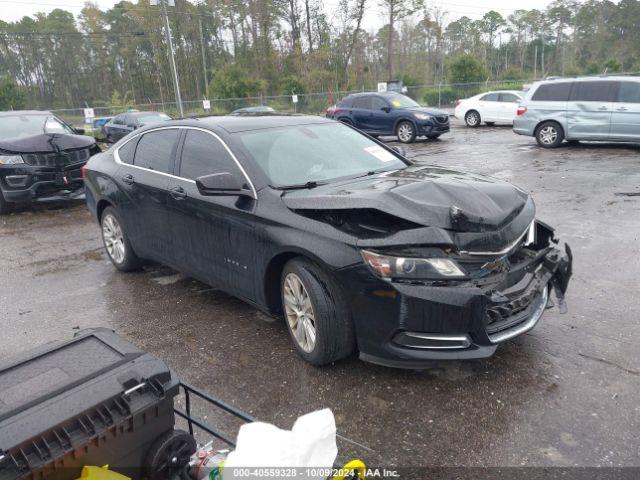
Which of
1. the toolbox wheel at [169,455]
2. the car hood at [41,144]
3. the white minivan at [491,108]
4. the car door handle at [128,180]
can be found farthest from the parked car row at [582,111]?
the toolbox wheel at [169,455]

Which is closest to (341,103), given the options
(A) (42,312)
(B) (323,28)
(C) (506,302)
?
(A) (42,312)

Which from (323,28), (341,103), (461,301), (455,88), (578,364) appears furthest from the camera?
(323,28)

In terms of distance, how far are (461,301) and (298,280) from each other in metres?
1.04

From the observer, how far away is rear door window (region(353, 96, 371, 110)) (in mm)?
17516

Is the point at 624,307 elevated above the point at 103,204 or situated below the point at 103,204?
below

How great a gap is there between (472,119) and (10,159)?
17.0 m

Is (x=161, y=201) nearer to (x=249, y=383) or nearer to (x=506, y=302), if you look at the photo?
(x=249, y=383)

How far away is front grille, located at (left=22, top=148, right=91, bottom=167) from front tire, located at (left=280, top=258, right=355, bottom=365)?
6.71 m

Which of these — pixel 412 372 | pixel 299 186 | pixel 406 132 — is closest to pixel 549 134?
pixel 406 132

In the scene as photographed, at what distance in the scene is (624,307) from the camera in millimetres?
4164

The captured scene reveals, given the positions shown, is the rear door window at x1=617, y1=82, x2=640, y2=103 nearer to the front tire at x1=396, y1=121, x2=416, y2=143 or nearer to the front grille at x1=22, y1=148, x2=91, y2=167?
the front tire at x1=396, y1=121, x2=416, y2=143

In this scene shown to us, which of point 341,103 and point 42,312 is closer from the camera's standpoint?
point 42,312

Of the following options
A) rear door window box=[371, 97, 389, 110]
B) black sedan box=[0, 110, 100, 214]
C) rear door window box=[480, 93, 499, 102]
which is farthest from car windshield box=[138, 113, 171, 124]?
rear door window box=[480, 93, 499, 102]

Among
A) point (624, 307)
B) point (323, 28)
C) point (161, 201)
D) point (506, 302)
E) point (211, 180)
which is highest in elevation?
point (323, 28)
